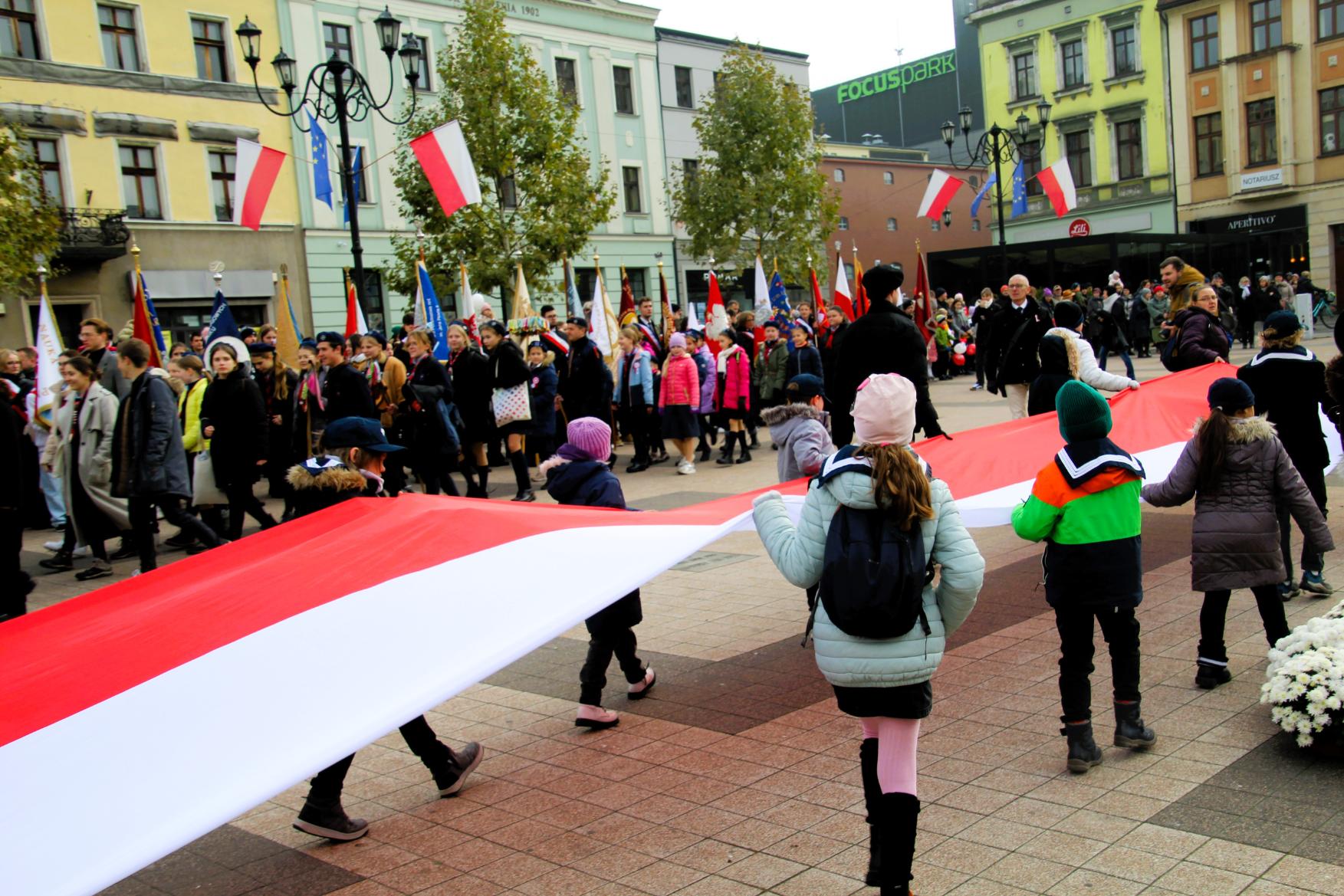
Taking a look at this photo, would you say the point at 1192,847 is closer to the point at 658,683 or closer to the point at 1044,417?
the point at 658,683

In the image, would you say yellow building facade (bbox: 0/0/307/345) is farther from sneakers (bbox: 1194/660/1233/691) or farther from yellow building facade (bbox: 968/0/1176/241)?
yellow building facade (bbox: 968/0/1176/241)

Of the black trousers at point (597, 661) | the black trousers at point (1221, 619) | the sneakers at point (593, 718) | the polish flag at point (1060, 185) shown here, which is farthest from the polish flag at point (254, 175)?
the polish flag at point (1060, 185)

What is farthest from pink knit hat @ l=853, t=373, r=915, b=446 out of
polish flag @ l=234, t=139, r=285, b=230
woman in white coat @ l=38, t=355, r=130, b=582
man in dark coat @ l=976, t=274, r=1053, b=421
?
polish flag @ l=234, t=139, r=285, b=230

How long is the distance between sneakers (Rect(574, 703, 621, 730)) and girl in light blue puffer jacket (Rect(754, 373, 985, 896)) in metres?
2.06

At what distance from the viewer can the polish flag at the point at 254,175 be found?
17344 millimetres

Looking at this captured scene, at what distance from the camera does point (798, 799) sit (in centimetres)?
474

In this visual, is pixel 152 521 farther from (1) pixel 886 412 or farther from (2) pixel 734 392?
(1) pixel 886 412

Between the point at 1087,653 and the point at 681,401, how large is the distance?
34.1 ft

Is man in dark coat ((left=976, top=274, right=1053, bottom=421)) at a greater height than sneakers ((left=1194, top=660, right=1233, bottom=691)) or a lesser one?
greater

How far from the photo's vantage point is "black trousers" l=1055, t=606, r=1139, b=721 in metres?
4.81

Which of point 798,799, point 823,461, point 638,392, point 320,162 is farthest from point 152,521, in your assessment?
point 320,162

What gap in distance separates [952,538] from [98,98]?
3320 cm

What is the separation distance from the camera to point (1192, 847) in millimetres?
4047

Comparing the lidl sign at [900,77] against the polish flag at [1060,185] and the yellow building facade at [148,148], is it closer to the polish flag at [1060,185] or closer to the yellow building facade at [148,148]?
the polish flag at [1060,185]
